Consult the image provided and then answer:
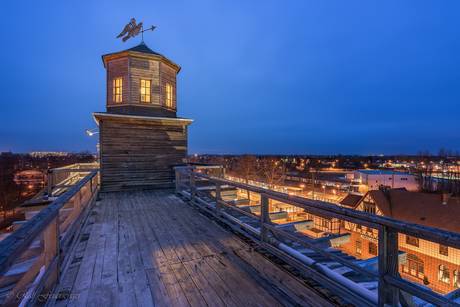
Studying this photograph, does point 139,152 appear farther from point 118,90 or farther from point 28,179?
point 28,179

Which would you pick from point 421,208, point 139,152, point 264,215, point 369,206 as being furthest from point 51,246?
point 369,206

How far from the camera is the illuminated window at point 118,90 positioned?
11117mm

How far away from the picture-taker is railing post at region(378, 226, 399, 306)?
75.1 inches

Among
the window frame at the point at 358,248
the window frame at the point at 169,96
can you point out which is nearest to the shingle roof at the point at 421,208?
the window frame at the point at 358,248

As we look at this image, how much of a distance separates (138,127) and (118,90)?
2506 millimetres

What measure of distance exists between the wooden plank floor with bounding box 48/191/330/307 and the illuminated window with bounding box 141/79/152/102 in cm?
763

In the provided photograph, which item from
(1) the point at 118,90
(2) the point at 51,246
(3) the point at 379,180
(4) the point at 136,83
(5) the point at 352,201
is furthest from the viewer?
(3) the point at 379,180

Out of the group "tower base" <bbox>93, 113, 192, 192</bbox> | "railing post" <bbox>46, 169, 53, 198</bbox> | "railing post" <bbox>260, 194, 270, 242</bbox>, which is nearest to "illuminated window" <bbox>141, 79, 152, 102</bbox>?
"tower base" <bbox>93, 113, 192, 192</bbox>

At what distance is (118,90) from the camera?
1123 centimetres

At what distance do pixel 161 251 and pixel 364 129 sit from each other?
7067 inches

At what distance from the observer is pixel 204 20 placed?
101 meters

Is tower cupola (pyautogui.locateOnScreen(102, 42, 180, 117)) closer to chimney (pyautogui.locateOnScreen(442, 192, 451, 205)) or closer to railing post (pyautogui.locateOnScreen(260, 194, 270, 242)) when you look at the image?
railing post (pyautogui.locateOnScreen(260, 194, 270, 242))

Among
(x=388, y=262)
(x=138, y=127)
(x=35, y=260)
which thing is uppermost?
(x=138, y=127)

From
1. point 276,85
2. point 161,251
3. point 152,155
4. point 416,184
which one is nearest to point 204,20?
point 276,85
